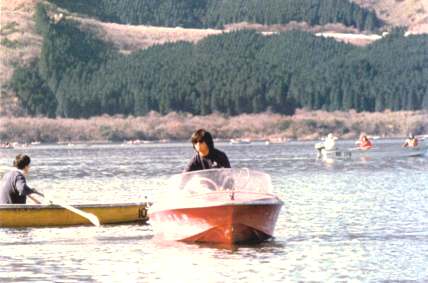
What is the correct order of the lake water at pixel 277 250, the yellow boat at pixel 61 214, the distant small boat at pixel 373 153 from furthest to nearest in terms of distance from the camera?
the distant small boat at pixel 373 153
the yellow boat at pixel 61 214
the lake water at pixel 277 250

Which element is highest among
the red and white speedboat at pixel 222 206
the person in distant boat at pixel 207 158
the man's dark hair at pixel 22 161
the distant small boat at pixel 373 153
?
the person in distant boat at pixel 207 158

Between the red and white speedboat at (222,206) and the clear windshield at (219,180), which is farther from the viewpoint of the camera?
the clear windshield at (219,180)

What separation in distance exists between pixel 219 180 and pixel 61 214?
9.08m

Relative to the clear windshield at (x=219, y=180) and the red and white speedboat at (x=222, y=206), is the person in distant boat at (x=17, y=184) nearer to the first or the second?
the red and white speedboat at (x=222, y=206)

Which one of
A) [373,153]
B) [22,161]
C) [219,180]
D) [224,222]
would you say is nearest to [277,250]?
[224,222]

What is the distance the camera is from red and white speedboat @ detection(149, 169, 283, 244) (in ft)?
121

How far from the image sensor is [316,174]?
8800cm

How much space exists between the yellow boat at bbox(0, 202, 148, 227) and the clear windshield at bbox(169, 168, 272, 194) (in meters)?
7.43

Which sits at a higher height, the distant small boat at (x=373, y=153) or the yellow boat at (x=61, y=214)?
the yellow boat at (x=61, y=214)

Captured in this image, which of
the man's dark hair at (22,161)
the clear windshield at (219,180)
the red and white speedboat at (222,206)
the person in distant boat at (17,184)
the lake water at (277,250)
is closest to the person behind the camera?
the lake water at (277,250)

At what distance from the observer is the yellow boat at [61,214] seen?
1729 inches

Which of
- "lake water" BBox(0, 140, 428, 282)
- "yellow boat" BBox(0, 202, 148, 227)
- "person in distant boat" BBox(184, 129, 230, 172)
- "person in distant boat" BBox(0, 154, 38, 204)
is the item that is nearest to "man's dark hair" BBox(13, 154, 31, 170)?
"person in distant boat" BBox(0, 154, 38, 204)

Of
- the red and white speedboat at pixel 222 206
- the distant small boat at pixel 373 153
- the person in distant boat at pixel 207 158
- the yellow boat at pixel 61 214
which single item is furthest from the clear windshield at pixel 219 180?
the distant small boat at pixel 373 153

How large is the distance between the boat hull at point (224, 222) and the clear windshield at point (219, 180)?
57 centimetres
